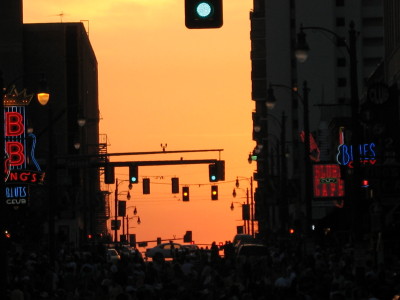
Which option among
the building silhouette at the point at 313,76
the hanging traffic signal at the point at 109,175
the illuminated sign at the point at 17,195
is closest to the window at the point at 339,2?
the building silhouette at the point at 313,76

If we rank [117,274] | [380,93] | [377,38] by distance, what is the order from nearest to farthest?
[117,274]
[380,93]
[377,38]

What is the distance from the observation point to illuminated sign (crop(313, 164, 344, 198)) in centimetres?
6001

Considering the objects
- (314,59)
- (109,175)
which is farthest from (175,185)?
(314,59)

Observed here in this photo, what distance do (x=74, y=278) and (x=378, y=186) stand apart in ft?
31.2

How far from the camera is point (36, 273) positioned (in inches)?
1473

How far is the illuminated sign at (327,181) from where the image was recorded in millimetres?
60013

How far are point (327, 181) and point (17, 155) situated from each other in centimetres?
1788

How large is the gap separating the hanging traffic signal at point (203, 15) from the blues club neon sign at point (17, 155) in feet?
114

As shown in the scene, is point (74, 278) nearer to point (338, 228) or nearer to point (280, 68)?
point (338, 228)

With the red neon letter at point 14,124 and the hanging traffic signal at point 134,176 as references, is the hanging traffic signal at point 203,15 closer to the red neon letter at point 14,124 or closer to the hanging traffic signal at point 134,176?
the red neon letter at point 14,124

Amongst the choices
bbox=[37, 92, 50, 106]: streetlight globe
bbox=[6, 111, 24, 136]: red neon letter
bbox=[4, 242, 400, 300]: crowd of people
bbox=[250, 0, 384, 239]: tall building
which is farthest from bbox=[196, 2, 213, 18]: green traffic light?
bbox=[250, 0, 384, 239]: tall building

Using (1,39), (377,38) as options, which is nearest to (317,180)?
(377,38)

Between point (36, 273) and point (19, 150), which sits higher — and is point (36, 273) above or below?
below

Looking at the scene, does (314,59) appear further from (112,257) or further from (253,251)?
(253,251)
